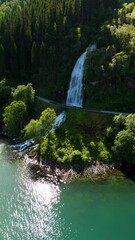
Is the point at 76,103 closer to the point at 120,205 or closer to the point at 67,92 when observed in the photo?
the point at 67,92

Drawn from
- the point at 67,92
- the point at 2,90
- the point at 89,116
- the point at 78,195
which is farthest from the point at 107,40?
the point at 78,195

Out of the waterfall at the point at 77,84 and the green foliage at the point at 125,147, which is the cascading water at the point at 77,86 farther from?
the green foliage at the point at 125,147

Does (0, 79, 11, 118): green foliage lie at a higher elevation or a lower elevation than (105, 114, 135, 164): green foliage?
higher

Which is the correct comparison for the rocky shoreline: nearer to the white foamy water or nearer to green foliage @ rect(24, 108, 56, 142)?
green foliage @ rect(24, 108, 56, 142)

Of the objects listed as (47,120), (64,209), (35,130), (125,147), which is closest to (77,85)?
(47,120)

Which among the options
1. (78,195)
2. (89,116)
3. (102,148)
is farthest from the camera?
(89,116)

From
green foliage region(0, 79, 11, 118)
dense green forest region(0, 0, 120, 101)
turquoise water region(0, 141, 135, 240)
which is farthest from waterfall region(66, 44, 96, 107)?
turquoise water region(0, 141, 135, 240)

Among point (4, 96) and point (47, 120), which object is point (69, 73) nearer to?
point (4, 96)
